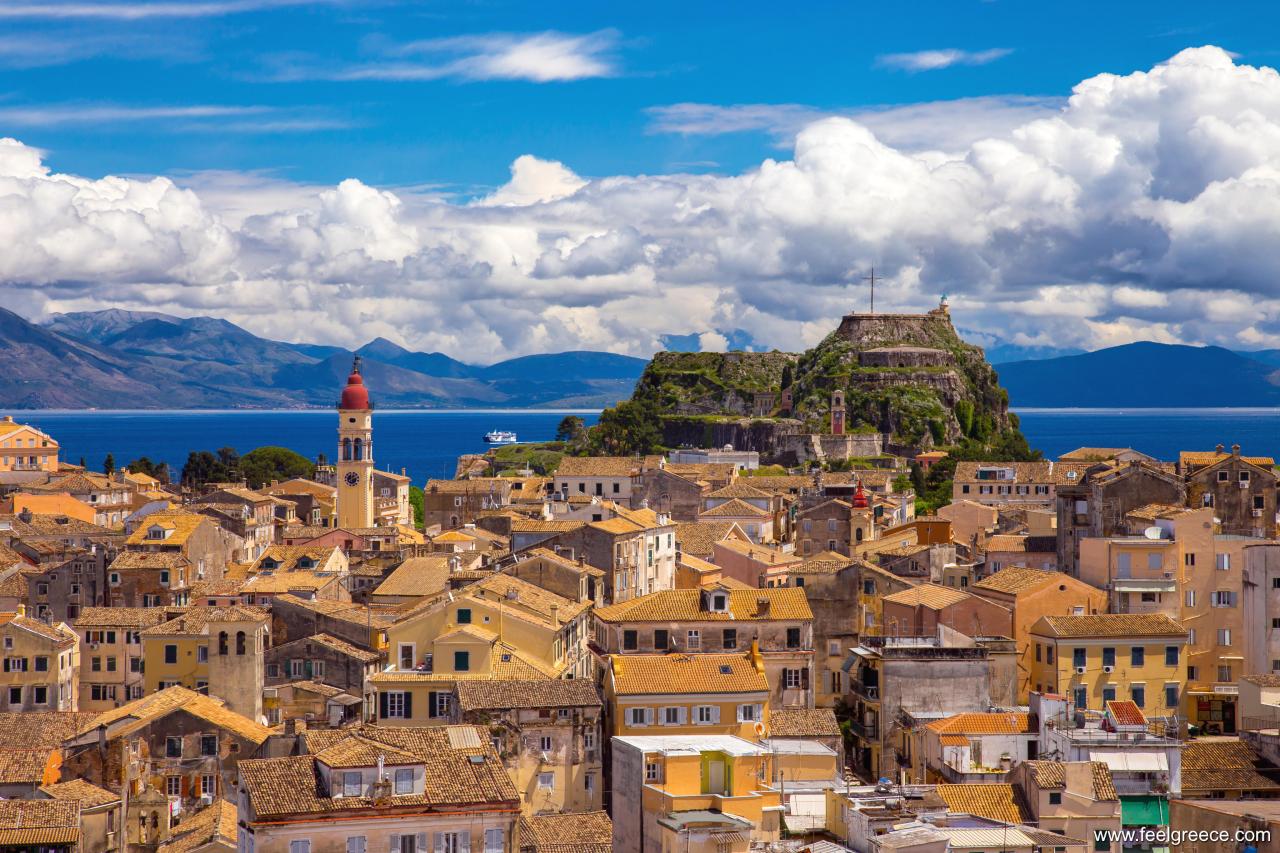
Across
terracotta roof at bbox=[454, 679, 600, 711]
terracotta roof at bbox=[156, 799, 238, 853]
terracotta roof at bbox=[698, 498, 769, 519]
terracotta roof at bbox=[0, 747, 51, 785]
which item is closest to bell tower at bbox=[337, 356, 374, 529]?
terracotta roof at bbox=[698, 498, 769, 519]

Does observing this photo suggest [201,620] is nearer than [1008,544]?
Yes

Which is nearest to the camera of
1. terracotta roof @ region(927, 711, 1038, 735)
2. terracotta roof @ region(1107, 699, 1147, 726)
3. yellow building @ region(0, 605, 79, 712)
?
terracotta roof @ region(1107, 699, 1147, 726)

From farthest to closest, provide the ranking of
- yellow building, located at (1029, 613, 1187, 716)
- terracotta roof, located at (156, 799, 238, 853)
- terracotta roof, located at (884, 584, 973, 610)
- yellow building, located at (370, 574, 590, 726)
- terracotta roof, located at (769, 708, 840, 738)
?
terracotta roof, located at (884, 584, 973, 610), yellow building, located at (1029, 613, 1187, 716), yellow building, located at (370, 574, 590, 726), terracotta roof, located at (769, 708, 840, 738), terracotta roof, located at (156, 799, 238, 853)

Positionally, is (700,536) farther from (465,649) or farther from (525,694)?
(525,694)

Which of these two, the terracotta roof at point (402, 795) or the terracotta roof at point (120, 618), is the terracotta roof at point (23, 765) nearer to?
the terracotta roof at point (402, 795)

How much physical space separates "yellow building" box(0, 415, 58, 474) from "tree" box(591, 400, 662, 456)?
52297mm

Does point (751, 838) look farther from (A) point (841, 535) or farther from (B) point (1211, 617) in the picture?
(A) point (841, 535)

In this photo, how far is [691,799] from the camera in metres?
36.7

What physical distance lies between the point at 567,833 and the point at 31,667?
2596 cm

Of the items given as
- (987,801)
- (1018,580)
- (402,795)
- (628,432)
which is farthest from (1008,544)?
(628,432)

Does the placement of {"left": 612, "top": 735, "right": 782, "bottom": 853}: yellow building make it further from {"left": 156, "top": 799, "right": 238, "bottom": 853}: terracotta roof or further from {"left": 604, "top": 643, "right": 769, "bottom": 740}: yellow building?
{"left": 156, "top": 799, "right": 238, "bottom": 853}: terracotta roof

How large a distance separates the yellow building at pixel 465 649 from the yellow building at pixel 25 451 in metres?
78.7

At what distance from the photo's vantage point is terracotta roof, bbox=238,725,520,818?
33281mm

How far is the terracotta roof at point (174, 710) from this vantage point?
157ft
